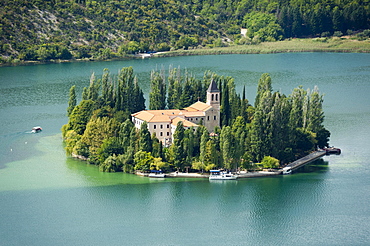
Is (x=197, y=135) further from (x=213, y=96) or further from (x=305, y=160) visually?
(x=305, y=160)

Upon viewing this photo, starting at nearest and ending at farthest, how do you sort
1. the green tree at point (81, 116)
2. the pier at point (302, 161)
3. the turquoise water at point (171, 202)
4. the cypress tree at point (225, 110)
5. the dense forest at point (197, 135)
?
1. the turquoise water at point (171, 202)
2. the dense forest at point (197, 135)
3. the pier at point (302, 161)
4. the cypress tree at point (225, 110)
5. the green tree at point (81, 116)

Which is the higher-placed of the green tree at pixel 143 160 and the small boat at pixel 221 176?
the green tree at pixel 143 160

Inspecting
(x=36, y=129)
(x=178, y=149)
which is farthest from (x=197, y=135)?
(x=36, y=129)

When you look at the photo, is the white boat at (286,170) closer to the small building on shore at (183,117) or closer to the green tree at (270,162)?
the green tree at (270,162)

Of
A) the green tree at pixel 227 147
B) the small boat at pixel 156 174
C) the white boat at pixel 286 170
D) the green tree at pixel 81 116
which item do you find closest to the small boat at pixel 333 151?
the white boat at pixel 286 170

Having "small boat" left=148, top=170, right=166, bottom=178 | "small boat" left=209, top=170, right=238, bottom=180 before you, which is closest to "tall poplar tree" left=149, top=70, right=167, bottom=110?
"small boat" left=148, top=170, right=166, bottom=178

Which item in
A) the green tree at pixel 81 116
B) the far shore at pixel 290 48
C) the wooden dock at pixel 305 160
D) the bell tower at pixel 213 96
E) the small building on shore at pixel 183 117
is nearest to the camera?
the wooden dock at pixel 305 160

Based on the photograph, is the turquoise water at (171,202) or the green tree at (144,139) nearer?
the turquoise water at (171,202)
